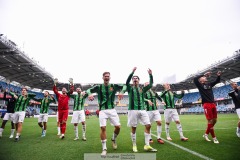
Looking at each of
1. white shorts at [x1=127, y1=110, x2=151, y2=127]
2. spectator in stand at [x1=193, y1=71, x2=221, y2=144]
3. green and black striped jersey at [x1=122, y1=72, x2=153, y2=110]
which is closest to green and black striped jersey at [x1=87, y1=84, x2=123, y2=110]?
green and black striped jersey at [x1=122, y1=72, x2=153, y2=110]

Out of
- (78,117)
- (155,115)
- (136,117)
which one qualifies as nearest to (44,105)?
(78,117)

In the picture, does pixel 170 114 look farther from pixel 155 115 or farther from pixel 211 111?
pixel 211 111

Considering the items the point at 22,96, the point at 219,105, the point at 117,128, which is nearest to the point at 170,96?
the point at 117,128

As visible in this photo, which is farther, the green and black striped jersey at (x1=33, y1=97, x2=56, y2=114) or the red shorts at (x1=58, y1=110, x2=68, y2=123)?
the green and black striped jersey at (x1=33, y1=97, x2=56, y2=114)

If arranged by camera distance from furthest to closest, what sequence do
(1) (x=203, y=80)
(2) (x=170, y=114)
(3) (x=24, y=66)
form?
(3) (x=24, y=66) → (2) (x=170, y=114) → (1) (x=203, y=80)

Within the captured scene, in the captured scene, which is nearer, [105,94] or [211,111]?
[105,94]

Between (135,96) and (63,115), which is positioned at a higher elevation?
(135,96)

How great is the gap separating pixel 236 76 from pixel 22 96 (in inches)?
1914

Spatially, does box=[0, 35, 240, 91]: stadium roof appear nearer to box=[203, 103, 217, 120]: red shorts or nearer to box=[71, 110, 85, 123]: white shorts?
box=[71, 110, 85, 123]: white shorts

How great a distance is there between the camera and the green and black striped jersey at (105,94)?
5801 millimetres

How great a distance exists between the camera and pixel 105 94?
19.5 feet

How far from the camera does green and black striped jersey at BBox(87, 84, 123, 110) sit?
19.0 feet

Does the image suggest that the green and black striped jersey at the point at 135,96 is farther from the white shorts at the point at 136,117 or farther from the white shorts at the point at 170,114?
the white shorts at the point at 170,114

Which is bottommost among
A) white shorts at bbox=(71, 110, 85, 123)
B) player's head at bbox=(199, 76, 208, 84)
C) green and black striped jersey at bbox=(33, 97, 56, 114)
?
white shorts at bbox=(71, 110, 85, 123)
